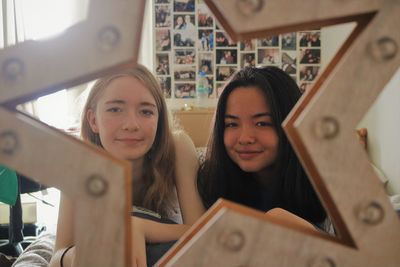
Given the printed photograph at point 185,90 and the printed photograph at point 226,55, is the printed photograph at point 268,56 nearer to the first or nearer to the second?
the printed photograph at point 226,55

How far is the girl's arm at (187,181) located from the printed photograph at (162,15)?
5.25ft

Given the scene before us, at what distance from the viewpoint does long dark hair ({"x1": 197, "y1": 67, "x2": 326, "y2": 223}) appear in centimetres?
94

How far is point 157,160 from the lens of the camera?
1101 millimetres

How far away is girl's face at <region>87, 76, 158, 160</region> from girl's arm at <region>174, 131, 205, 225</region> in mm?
137

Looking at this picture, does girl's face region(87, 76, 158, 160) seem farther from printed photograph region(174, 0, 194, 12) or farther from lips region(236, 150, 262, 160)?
printed photograph region(174, 0, 194, 12)

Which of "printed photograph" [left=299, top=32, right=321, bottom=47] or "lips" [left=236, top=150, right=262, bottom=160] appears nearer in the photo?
"lips" [left=236, top=150, right=262, bottom=160]

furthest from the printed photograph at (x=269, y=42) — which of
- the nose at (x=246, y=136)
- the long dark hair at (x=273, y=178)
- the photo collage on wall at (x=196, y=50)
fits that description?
the nose at (x=246, y=136)

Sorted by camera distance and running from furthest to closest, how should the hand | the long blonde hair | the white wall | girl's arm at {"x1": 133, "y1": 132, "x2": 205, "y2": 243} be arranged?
the white wall
the long blonde hair
girl's arm at {"x1": 133, "y1": 132, "x2": 205, "y2": 243}
the hand

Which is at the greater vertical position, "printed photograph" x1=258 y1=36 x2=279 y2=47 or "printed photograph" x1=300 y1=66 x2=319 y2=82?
"printed photograph" x1=258 y1=36 x2=279 y2=47

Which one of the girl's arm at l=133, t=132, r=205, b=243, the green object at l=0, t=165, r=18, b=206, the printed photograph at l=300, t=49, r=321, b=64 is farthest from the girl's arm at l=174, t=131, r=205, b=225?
the printed photograph at l=300, t=49, r=321, b=64

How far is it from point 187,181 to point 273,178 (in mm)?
199

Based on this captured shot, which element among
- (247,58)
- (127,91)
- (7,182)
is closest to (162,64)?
(247,58)

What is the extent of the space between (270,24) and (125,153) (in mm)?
675

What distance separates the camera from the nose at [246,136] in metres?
0.90
